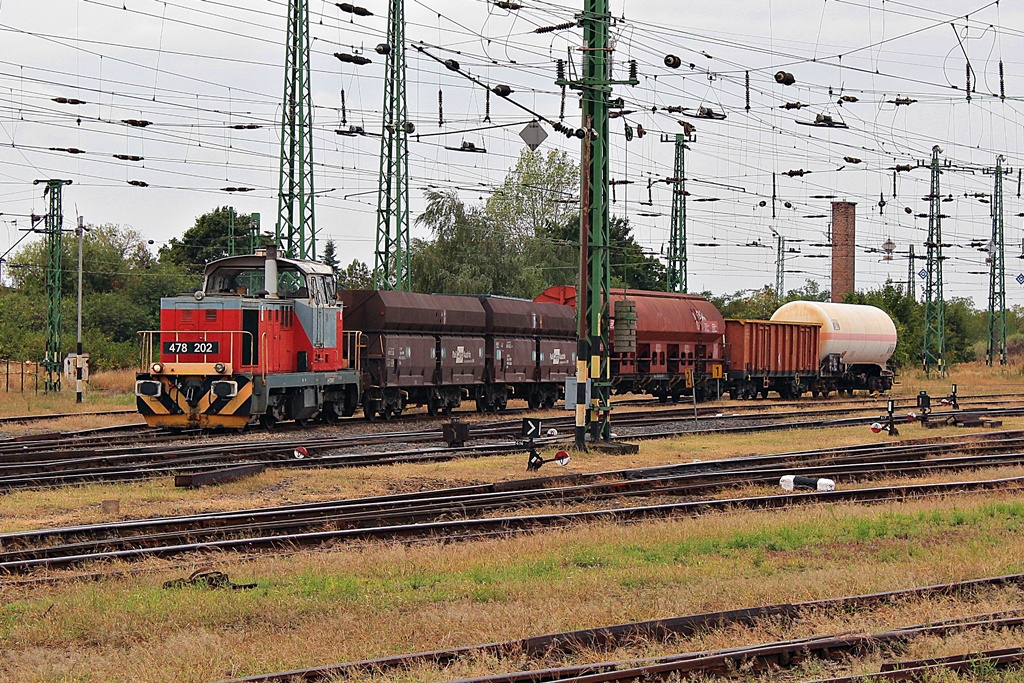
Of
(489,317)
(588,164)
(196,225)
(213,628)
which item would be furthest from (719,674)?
(196,225)

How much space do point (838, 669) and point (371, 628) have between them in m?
3.41

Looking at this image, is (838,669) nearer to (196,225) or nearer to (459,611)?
(459,611)

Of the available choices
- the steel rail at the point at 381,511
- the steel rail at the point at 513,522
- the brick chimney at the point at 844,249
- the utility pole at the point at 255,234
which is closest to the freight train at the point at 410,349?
the steel rail at the point at 381,511

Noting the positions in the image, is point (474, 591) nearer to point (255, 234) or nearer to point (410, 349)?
point (410, 349)

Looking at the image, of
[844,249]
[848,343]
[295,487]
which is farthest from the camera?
[844,249]

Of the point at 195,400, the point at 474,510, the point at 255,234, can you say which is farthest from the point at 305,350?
the point at 255,234

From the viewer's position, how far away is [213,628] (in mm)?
8812

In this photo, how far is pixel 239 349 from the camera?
2527 centimetres

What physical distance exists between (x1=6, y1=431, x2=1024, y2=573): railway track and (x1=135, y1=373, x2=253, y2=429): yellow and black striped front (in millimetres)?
9853

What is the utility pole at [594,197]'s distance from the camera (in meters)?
22.3

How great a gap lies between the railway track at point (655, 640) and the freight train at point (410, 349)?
55.7 feet

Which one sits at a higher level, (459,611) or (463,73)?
(463,73)

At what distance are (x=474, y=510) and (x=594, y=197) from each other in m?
9.42

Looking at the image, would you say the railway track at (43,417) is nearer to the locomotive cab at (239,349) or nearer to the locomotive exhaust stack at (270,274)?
the locomotive cab at (239,349)
